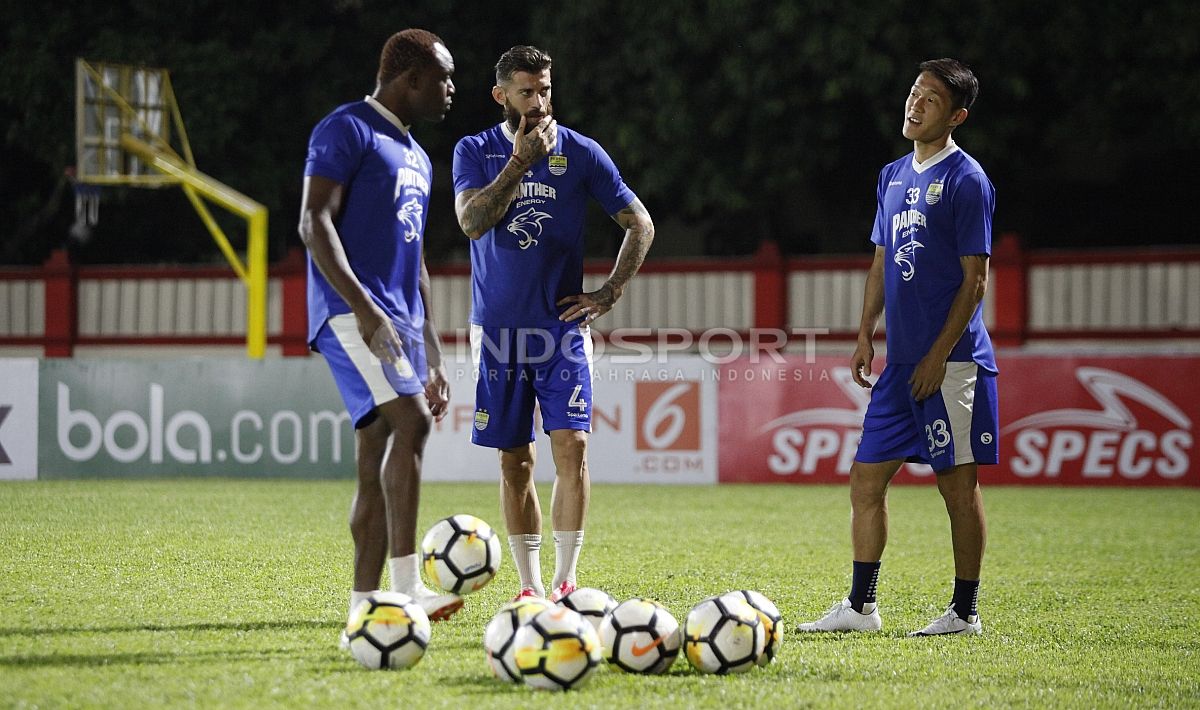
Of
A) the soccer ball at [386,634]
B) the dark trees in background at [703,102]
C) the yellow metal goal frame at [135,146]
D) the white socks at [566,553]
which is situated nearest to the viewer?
the soccer ball at [386,634]

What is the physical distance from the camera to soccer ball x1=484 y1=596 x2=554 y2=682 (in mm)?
4293

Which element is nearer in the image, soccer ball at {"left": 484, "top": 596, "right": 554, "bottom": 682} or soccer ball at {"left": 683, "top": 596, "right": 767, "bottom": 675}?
soccer ball at {"left": 484, "top": 596, "right": 554, "bottom": 682}

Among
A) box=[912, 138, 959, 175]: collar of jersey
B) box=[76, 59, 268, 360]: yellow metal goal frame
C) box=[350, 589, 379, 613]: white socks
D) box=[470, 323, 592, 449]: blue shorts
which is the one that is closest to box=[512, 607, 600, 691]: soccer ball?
box=[350, 589, 379, 613]: white socks

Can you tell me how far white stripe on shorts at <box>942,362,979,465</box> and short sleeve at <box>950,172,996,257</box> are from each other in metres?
0.47

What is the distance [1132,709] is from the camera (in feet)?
13.8

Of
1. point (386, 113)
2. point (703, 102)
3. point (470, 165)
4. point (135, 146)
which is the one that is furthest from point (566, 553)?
point (703, 102)

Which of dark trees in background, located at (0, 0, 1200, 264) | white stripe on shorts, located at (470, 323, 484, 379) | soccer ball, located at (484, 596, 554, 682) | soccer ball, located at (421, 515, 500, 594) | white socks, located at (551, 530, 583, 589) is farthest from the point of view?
dark trees in background, located at (0, 0, 1200, 264)

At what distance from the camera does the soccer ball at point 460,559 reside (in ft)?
17.4

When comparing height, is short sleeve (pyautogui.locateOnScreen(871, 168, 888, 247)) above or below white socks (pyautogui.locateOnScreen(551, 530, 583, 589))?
above

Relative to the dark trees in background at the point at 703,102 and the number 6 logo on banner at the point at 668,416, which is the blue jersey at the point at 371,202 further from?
the dark trees in background at the point at 703,102

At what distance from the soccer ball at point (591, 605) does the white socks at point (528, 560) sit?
110 cm

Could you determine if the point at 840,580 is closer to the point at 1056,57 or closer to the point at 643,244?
the point at 643,244

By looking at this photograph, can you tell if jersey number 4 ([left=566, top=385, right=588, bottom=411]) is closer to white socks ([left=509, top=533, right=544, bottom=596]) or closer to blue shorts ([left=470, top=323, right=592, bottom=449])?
blue shorts ([left=470, top=323, right=592, bottom=449])

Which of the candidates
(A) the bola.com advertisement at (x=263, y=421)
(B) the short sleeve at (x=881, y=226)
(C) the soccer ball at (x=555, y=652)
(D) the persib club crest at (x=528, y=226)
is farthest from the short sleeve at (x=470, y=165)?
(A) the bola.com advertisement at (x=263, y=421)
